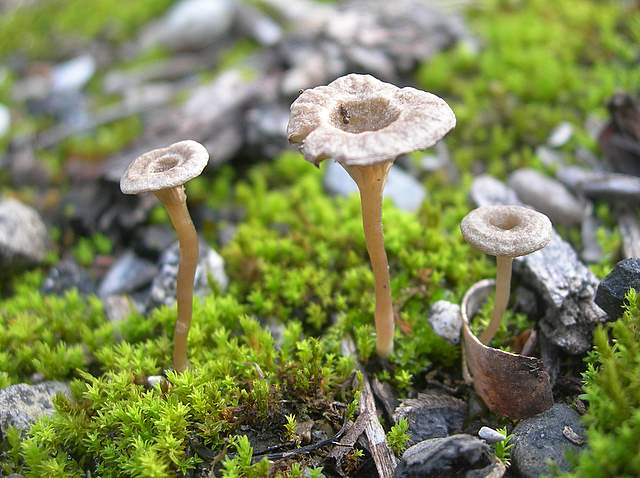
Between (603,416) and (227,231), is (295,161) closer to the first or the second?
(227,231)

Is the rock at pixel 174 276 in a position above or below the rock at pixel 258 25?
below

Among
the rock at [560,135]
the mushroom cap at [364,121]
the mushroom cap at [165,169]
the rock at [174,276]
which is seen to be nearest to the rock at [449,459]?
the mushroom cap at [364,121]

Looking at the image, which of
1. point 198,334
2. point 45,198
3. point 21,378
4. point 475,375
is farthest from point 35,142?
point 475,375

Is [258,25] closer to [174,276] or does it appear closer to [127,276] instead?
[127,276]

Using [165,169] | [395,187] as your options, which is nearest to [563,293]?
[395,187]

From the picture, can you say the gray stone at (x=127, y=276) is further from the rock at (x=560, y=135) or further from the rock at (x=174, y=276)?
the rock at (x=560, y=135)
